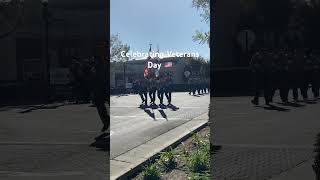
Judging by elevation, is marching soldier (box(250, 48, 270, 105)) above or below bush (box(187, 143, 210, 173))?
above

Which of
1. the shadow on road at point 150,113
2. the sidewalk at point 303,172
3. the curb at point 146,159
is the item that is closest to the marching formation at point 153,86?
the shadow on road at point 150,113

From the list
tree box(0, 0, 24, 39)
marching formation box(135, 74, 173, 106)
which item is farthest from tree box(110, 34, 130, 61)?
tree box(0, 0, 24, 39)

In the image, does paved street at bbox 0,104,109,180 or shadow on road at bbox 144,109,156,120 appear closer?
paved street at bbox 0,104,109,180

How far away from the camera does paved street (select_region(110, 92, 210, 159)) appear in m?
5.82

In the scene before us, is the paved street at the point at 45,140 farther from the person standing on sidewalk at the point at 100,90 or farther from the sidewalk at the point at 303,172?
the sidewalk at the point at 303,172

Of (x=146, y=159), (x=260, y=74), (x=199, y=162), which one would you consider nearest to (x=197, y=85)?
(x=199, y=162)

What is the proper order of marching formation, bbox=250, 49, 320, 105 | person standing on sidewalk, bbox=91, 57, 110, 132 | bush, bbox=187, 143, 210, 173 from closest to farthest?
marching formation, bbox=250, 49, 320, 105 → person standing on sidewalk, bbox=91, 57, 110, 132 → bush, bbox=187, 143, 210, 173

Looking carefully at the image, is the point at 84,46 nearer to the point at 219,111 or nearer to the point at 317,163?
the point at 219,111

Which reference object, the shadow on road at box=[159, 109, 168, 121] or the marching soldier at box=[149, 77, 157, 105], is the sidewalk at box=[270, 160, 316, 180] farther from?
the shadow on road at box=[159, 109, 168, 121]

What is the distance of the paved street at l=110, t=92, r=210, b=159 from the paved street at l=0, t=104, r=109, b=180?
55.5 inches

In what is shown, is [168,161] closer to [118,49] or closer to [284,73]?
[118,49]

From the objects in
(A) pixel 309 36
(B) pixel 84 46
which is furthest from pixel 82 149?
(A) pixel 309 36

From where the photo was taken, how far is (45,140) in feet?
12.6

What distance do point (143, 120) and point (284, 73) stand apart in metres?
3.87
